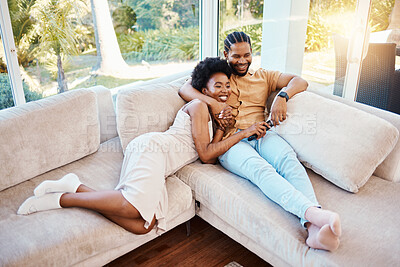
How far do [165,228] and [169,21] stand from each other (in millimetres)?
2170

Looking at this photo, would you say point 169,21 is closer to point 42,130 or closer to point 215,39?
point 215,39

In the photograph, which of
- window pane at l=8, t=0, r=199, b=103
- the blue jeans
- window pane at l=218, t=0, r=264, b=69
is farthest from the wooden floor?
window pane at l=218, t=0, r=264, b=69

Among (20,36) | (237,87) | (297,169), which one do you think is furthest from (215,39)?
(297,169)

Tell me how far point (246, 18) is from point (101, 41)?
1438mm

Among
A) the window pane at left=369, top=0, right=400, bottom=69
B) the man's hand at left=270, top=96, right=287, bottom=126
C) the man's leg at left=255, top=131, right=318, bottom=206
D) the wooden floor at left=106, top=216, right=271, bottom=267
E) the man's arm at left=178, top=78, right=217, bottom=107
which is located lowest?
the wooden floor at left=106, top=216, right=271, bottom=267

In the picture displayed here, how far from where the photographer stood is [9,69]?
2.45m

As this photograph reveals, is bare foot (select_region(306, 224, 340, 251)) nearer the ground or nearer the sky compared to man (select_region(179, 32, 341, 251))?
nearer the ground

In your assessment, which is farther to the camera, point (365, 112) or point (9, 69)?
point (9, 69)

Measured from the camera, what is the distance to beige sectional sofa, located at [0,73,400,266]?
152 cm

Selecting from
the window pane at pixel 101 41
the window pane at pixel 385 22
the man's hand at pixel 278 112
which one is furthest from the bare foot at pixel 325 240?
the window pane at pixel 101 41

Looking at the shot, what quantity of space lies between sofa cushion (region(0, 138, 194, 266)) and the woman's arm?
0.23m

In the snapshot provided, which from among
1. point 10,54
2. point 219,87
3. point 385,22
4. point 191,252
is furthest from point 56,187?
point 385,22

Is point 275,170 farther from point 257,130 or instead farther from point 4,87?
point 4,87

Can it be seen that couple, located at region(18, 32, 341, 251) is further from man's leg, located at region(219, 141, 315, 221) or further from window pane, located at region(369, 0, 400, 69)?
window pane, located at region(369, 0, 400, 69)
